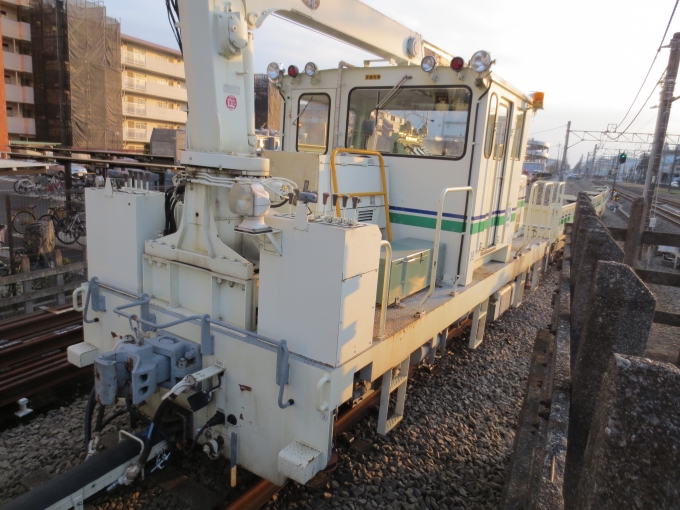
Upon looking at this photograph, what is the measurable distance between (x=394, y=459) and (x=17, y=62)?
38117mm

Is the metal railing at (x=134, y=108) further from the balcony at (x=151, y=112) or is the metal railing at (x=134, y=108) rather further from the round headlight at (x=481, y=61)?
the round headlight at (x=481, y=61)

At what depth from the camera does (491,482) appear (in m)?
4.01

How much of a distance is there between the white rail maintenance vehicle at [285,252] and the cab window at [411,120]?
0.02 meters

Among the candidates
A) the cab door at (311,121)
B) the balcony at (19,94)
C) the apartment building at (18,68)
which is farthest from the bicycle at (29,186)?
the cab door at (311,121)

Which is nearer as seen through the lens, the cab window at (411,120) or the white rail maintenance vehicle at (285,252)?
the white rail maintenance vehicle at (285,252)

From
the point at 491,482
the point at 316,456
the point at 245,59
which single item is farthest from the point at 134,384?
the point at 491,482

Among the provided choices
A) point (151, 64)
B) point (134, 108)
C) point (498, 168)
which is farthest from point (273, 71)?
point (151, 64)

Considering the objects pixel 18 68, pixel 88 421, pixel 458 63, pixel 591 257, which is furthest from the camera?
pixel 18 68

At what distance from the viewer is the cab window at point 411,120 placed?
5156 millimetres

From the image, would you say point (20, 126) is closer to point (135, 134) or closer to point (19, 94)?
point (19, 94)

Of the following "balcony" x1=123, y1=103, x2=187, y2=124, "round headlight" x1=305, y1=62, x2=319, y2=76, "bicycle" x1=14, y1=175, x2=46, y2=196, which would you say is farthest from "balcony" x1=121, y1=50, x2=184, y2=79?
"round headlight" x1=305, y1=62, x2=319, y2=76

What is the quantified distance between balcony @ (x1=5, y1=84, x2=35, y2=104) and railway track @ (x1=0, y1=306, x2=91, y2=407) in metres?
32.7

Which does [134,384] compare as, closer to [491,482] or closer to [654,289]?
[491,482]

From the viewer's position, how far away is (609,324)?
6.80 ft
